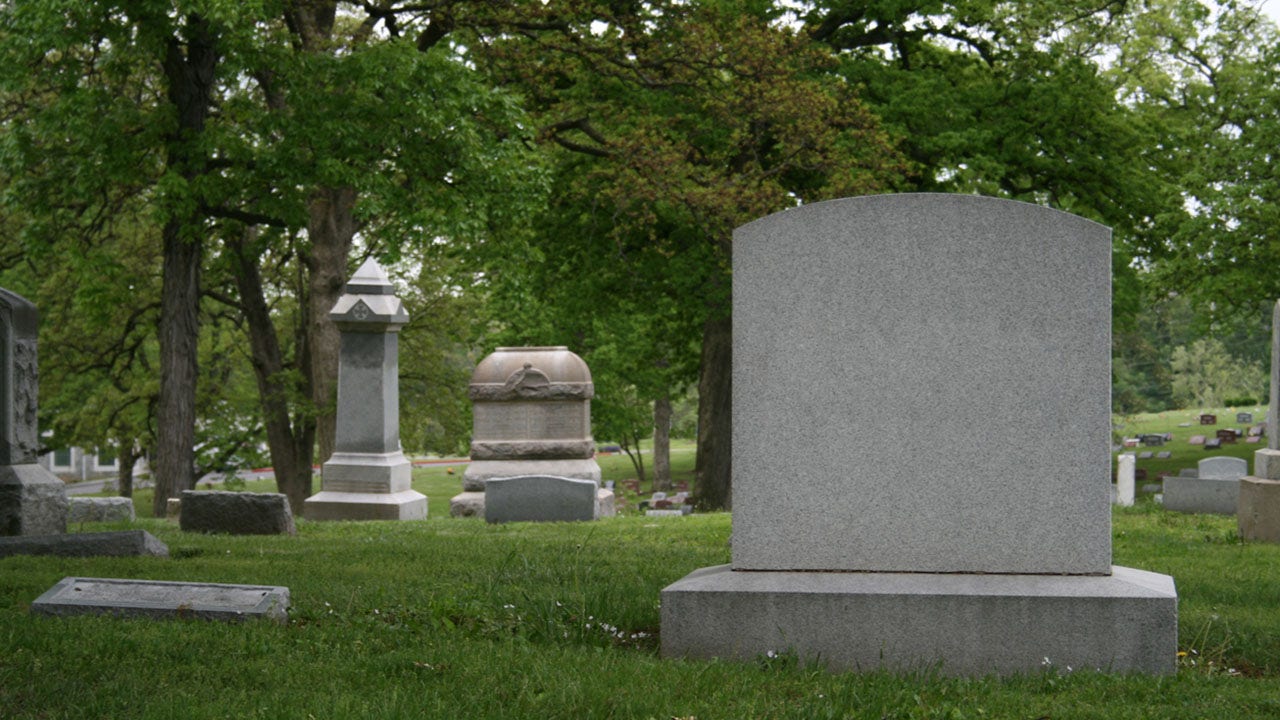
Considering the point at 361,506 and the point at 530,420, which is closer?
the point at 361,506

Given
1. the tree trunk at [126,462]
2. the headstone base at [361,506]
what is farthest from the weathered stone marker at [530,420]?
the tree trunk at [126,462]

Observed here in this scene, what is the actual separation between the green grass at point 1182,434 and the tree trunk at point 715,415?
14.3 m

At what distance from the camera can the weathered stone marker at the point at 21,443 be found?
10047 mm

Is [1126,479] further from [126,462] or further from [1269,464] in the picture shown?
[126,462]

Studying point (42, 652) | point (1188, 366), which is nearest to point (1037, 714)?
point (42, 652)

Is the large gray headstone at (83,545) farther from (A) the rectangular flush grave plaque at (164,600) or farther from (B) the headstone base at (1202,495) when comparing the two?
(B) the headstone base at (1202,495)

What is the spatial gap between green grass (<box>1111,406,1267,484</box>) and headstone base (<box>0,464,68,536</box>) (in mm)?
27037

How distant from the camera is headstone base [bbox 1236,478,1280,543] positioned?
10.8 m

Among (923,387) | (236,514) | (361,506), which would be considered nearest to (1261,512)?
(923,387)

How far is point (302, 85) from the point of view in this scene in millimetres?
16734

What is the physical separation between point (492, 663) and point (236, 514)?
24.2ft

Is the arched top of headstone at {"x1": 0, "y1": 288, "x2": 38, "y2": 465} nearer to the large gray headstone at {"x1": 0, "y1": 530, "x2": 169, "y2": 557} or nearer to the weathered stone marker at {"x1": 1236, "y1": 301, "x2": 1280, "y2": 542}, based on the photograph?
the large gray headstone at {"x1": 0, "y1": 530, "x2": 169, "y2": 557}

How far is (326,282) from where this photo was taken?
811 inches

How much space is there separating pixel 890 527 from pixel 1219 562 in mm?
4412
